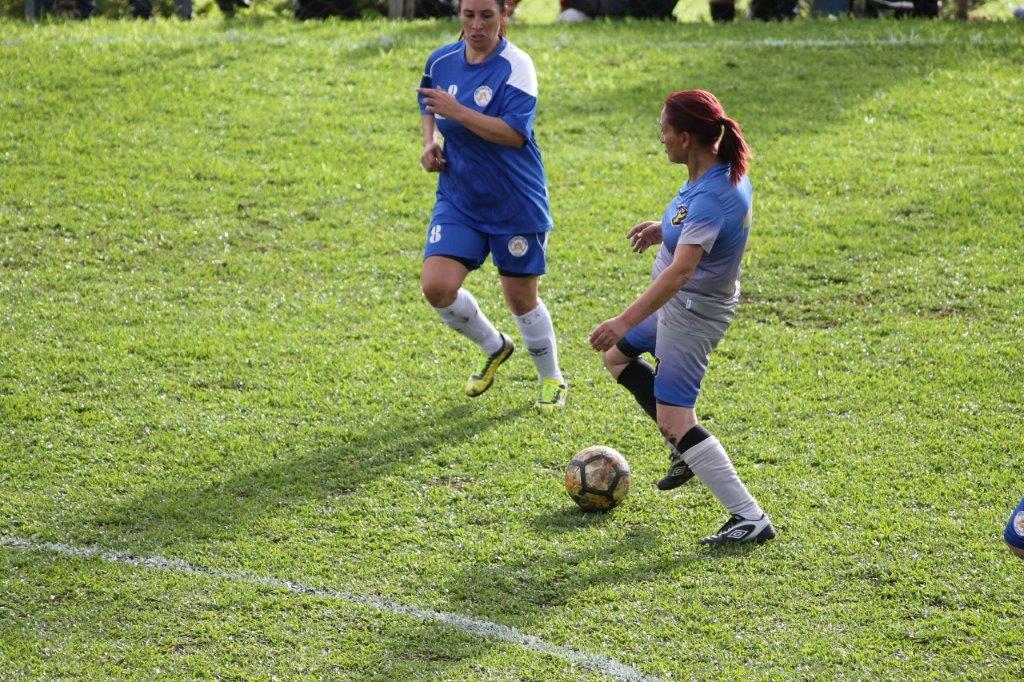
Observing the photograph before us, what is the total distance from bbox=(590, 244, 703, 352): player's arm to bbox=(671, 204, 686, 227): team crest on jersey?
25 centimetres

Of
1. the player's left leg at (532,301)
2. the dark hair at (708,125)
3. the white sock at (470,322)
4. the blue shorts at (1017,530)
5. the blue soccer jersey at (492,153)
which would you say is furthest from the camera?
the white sock at (470,322)

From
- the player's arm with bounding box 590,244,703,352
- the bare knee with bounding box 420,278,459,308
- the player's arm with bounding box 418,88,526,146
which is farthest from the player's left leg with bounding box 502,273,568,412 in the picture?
the player's arm with bounding box 590,244,703,352

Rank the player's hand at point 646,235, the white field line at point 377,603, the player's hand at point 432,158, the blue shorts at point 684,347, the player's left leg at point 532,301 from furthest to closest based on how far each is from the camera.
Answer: the player's left leg at point 532,301
the player's hand at point 432,158
the player's hand at point 646,235
the blue shorts at point 684,347
the white field line at point 377,603

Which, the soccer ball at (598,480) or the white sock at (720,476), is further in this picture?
the soccer ball at (598,480)

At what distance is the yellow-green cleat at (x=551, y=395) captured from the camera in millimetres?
7637

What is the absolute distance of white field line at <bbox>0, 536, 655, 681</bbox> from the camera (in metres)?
5.17

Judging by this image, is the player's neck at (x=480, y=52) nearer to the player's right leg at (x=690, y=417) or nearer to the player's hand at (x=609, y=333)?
the player's right leg at (x=690, y=417)

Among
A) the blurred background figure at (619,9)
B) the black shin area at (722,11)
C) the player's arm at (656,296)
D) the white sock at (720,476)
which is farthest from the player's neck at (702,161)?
the black shin area at (722,11)

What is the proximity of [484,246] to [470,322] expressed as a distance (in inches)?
19.9

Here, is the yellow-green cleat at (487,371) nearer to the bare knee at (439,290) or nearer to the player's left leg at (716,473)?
the bare knee at (439,290)

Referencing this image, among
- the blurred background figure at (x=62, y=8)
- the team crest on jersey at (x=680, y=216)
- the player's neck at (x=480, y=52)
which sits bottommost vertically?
the team crest on jersey at (x=680, y=216)

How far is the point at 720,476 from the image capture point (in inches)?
233

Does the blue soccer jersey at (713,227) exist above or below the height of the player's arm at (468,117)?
below

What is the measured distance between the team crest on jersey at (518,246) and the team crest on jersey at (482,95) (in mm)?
771
